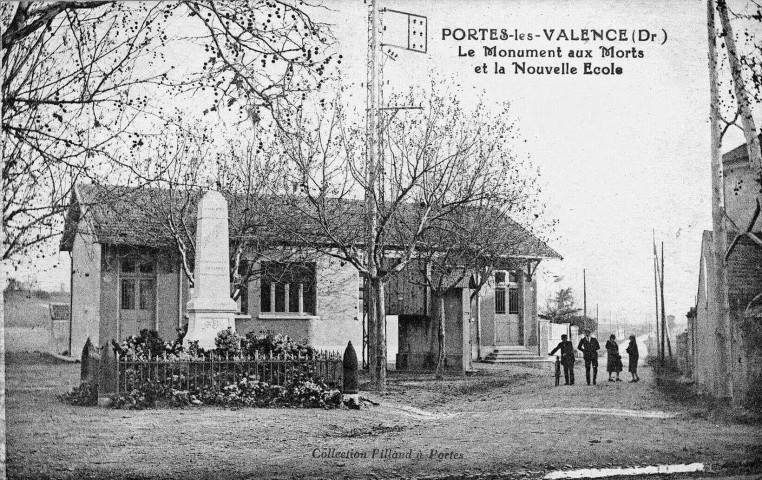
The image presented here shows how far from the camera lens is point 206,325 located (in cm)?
1130

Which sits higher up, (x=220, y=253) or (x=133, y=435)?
(x=220, y=253)

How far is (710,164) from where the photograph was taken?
1119 cm

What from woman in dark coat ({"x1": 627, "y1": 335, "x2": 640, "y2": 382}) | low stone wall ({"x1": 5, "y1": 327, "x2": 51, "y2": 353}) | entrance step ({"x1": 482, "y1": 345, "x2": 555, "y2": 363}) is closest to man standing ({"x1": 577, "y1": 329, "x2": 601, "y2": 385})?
woman in dark coat ({"x1": 627, "y1": 335, "x2": 640, "y2": 382})

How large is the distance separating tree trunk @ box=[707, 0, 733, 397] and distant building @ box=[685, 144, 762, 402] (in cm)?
4

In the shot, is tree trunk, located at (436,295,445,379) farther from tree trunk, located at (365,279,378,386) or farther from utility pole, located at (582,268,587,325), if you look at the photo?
utility pole, located at (582,268,587,325)

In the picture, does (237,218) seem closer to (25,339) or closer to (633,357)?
(25,339)

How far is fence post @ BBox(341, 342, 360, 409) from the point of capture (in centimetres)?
1106

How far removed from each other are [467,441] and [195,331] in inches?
148

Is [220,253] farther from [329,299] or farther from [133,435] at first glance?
[133,435]

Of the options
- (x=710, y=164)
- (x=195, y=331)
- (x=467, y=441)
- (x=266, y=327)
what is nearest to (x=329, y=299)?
(x=266, y=327)

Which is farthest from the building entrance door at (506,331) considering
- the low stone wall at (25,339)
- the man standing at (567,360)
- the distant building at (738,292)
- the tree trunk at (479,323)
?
the low stone wall at (25,339)

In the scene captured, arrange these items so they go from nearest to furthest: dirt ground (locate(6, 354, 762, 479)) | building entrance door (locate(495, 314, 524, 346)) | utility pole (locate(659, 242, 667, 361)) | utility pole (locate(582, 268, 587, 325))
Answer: dirt ground (locate(6, 354, 762, 479)) → utility pole (locate(659, 242, 667, 361)) → utility pole (locate(582, 268, 587, 325)) → building entrance door (locate(495, 314, 524, 346))

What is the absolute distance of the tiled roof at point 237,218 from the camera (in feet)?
34.4

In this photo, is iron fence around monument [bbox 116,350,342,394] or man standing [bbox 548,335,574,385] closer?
iron fence around monument [bbox 116,350,342,394]
